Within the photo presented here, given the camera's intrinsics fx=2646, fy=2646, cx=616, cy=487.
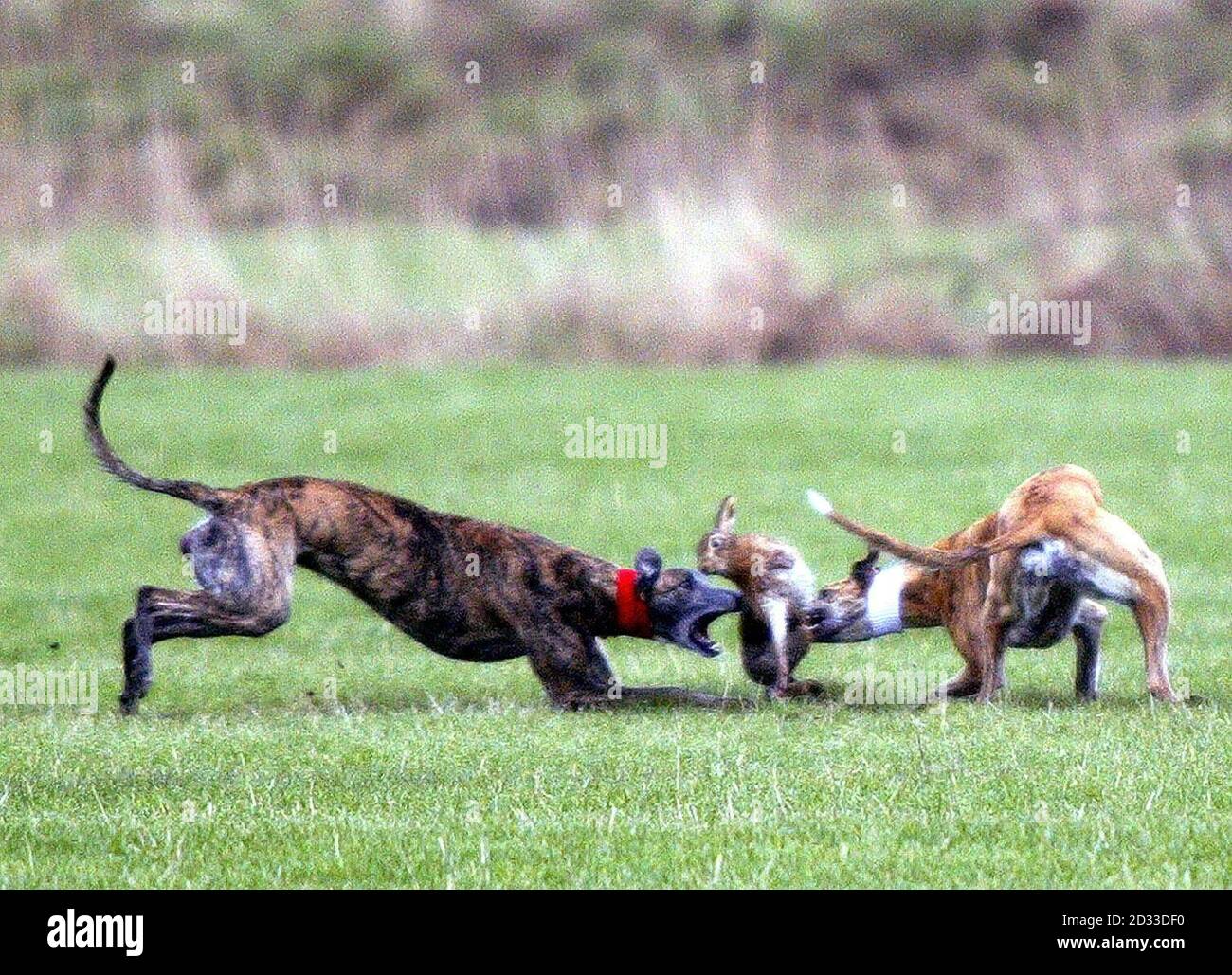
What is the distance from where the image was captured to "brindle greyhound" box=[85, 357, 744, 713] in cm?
1073

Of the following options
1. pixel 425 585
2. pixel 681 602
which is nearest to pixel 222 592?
pixel 425 585

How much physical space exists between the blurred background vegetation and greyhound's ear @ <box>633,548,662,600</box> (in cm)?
1274

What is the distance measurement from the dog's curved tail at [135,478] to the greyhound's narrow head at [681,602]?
5.74ft

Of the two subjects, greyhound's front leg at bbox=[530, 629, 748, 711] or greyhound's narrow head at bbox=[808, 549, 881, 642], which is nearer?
greyhound's front leg at bbox=[530, 629, 748, 711]

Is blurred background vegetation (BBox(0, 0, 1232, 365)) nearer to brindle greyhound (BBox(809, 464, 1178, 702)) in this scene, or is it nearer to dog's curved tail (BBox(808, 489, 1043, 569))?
brindle greyhound (BBox(809, 464, 1178, 702))

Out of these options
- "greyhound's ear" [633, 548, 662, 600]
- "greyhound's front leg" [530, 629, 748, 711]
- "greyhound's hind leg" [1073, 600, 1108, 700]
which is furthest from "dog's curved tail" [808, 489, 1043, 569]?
"greyhound's front leg" [530, 629, 748, 711]

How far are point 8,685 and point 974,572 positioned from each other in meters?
4.20

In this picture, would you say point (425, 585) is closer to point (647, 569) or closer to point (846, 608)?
point (647, 569)

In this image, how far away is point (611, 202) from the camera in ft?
A: 79.2

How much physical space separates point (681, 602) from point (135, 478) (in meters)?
2.33

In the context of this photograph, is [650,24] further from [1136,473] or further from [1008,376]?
[1136,473]

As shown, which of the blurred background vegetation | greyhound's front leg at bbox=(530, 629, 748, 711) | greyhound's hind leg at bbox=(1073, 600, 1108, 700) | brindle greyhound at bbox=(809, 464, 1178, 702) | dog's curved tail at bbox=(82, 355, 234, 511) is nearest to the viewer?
brindle greyhound at bbox=(809, 464, 1178, 702)
